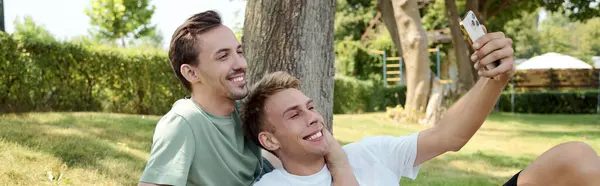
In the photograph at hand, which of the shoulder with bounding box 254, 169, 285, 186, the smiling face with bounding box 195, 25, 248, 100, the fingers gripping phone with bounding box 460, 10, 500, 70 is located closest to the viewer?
the fingers gripping phone with bounding box 460, 10, 500, 70

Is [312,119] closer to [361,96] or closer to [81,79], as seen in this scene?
[81,79]

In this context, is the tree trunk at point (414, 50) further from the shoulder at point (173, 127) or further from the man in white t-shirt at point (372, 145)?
the shoulder at point (173, 127)

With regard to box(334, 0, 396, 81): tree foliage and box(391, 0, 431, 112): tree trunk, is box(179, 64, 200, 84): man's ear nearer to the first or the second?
box(391, 0, 431, 112): tree trunk

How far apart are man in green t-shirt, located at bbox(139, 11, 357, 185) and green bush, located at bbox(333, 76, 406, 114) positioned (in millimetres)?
17100

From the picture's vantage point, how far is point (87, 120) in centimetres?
866

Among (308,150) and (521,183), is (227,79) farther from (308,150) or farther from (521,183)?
(521,183)

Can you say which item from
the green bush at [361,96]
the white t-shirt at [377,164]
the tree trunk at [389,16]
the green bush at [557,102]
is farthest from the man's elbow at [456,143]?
the green bush at [557,102]

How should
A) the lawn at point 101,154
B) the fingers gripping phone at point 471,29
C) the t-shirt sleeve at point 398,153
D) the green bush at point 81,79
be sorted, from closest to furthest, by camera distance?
1. the fingers gripping phone at point 471,29
2. the t-shirt sleeve at point 398,153
3. the lawn at point 101,154
4. the green bush at point 81,79

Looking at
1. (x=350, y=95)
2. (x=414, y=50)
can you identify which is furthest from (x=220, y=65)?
(x=350, y=95)

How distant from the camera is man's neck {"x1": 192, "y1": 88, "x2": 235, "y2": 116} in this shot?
2654mm

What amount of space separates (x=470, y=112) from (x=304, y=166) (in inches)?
30.5

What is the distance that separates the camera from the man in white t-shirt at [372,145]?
104 inches

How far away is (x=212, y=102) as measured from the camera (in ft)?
8.74

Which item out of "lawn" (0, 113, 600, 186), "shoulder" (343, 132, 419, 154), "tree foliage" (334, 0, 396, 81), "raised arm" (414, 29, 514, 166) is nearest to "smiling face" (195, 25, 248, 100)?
"shoulder" (343, 132, 419, 154)
